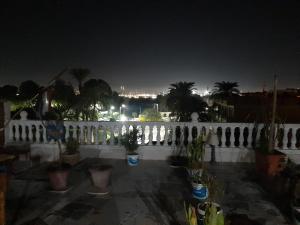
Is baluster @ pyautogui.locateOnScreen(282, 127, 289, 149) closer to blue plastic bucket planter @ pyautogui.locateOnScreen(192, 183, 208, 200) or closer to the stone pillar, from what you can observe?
blue plastic bucket planter @ pyautogui.locateOnScreen(192, 183, 208, 200)

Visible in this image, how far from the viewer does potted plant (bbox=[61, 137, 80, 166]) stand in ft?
21.5

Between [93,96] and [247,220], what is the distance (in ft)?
35.2

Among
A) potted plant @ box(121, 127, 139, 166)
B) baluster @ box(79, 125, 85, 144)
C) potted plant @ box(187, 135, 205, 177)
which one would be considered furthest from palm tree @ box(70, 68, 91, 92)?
potted plant @ box(187, 135, 205, 177)

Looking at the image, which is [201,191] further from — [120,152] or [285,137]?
[285,137]

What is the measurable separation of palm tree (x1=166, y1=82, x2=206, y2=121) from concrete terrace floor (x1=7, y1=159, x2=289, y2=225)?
12.8 meters

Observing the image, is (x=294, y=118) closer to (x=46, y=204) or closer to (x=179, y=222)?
(x=179, y=222)

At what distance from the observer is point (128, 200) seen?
450cm

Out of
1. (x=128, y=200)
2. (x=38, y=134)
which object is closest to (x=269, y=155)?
(x=128, y=200)

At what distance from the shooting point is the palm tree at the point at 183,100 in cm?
1956

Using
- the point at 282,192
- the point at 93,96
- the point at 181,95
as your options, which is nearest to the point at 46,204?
the point at 282,192

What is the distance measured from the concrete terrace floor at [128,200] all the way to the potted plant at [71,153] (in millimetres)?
537

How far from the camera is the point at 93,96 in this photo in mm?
13406

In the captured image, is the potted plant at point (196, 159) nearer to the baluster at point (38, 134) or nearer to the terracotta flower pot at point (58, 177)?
the terracotta flower pot at point (58, 177)

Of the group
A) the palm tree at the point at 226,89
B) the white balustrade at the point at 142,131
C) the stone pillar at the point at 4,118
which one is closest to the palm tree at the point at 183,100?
the palm tree at the point at 226,89
